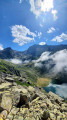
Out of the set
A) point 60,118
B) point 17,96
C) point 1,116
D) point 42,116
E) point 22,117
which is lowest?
point 60,118

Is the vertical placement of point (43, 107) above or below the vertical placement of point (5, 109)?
below

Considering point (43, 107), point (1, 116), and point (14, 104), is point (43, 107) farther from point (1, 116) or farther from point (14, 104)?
point (1, 116)

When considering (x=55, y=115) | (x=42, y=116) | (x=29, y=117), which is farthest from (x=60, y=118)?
(x=29, y=117)

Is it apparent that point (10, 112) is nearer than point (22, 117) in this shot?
No

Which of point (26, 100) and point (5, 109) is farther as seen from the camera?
point (26, 100)

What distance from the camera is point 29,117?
11188 mm

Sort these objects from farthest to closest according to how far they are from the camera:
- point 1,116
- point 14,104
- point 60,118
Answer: point 14,104, point 60,118, point 1,116

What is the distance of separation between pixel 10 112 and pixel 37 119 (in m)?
4.94

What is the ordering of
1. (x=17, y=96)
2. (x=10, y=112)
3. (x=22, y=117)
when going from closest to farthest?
(x=22, y=117), (x=10, y=112), (x=17, y=96)

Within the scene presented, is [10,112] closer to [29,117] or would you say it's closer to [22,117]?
[22,117]

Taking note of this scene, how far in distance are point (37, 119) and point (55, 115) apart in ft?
14.2

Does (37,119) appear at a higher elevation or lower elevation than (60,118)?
higher

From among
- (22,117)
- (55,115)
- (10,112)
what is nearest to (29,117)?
(22,117)

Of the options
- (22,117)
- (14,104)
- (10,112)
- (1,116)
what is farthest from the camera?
(14,104)
